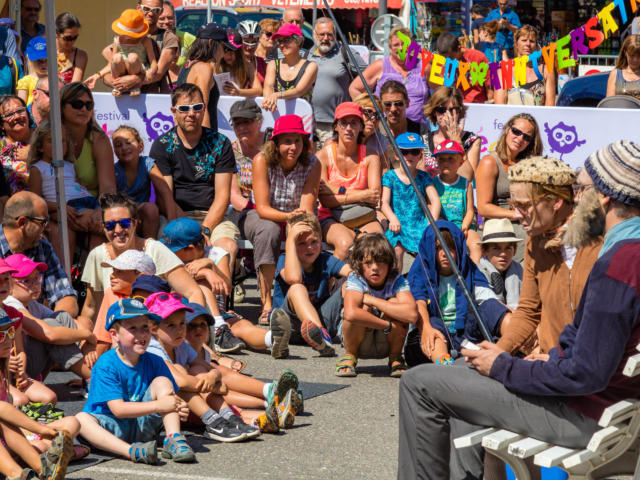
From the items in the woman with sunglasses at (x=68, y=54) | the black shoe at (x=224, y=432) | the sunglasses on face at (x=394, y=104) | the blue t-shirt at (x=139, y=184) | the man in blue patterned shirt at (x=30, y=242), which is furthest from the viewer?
the woman with sunglasses at (x=68, y=54)

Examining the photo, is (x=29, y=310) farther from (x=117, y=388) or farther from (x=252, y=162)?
(x=252, y=162)

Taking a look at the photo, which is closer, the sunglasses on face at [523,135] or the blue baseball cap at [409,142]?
the blue baseball cap at [409,142]

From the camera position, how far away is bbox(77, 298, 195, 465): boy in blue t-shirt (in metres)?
4.86

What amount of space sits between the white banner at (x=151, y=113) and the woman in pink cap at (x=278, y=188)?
4.98ft

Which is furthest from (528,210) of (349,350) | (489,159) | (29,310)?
(489,159)

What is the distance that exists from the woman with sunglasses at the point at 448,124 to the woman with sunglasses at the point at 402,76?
3.15 ft

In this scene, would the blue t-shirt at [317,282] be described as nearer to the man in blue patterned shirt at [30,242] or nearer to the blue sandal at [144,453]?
the man in blue patterned shirt at [30,242]

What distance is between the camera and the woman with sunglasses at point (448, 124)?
9242 mm

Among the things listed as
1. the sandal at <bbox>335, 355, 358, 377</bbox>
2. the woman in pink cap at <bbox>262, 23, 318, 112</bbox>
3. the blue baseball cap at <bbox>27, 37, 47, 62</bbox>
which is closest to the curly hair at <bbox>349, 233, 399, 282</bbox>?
the sandal at <bbox>335, 355, 358, 377</bbox>

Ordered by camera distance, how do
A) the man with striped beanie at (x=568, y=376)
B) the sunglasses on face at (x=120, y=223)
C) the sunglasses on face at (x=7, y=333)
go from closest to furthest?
the man with striped beanie at (x=568, y=376) < the sunglasses on face at (x=7, y=333) < the sunglasses on face at (x=120, y=223)

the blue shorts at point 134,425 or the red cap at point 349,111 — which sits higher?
the red cap at point 349,111

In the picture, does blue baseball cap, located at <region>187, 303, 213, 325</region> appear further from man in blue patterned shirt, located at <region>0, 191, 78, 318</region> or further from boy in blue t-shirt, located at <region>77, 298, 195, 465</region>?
man in blue patterned shirt, located at <region>0, 191, 78, 318</region>

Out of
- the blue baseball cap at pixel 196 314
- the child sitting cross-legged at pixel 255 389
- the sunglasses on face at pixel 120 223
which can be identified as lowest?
the child sitting cross-legged at pixel 255 389

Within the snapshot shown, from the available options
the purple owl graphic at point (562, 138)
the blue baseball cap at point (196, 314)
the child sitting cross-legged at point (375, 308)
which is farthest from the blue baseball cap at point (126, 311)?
the purple owl graphic at point (562, 138)
